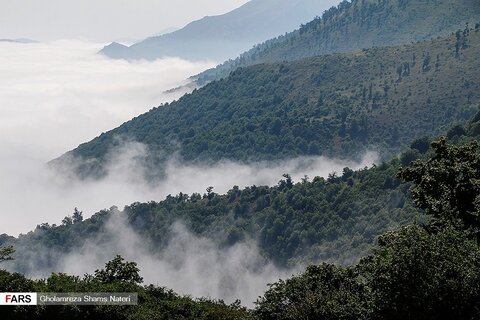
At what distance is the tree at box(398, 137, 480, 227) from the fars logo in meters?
31.4

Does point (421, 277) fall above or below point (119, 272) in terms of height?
above

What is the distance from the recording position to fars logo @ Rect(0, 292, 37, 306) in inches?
1825

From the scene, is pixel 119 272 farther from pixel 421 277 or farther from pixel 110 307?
pixel 421 277

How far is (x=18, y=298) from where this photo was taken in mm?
47031

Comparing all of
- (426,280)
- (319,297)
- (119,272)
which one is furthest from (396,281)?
(119,272)

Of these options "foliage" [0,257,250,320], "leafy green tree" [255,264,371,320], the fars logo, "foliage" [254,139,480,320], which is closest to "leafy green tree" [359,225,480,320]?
"foliage" [254,139,480,320]

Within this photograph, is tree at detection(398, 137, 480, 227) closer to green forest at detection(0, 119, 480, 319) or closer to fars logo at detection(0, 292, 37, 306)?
green forest at detection(0, 119, 480, 319)

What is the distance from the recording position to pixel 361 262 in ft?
170

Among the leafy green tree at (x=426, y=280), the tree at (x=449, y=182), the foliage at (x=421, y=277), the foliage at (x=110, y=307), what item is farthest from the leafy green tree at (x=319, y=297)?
the tree at (x=449, y=182)

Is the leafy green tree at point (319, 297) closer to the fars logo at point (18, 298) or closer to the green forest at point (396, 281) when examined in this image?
the green forest at point (396, 281)

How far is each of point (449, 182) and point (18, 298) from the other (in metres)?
34.7

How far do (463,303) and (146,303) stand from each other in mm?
29089

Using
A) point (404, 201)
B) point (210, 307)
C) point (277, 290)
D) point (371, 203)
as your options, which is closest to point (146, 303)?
point (210, 307)

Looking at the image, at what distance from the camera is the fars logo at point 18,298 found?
46344mm
